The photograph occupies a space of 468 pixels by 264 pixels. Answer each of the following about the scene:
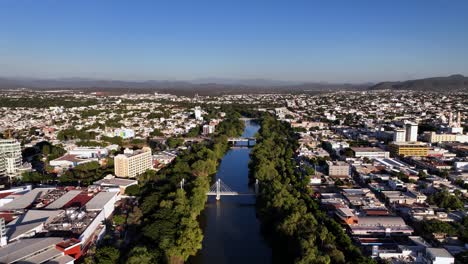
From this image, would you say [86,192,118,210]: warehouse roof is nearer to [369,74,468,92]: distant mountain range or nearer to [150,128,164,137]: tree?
[150,128,164,137]: tree

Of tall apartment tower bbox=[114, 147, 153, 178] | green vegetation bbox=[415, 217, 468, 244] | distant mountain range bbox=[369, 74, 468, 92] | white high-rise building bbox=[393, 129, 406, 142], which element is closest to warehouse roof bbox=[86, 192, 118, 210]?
tall apartment tower bbox=[114, 147, 153, 178]

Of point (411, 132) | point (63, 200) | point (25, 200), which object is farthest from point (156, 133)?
point (411, 132)

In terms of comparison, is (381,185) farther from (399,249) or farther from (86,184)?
(86,184)

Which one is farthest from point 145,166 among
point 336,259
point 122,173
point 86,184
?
point 336,259

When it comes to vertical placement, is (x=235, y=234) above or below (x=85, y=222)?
below

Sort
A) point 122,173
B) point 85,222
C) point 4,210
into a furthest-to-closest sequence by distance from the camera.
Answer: point 122,173
point 4,210
point 85,222

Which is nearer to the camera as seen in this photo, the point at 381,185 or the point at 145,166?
the point at 381,185

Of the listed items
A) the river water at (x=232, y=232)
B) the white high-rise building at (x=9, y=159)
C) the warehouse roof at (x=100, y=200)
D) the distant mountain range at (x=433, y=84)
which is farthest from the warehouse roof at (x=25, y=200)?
the distant mountain range at (x=433, y=84)
